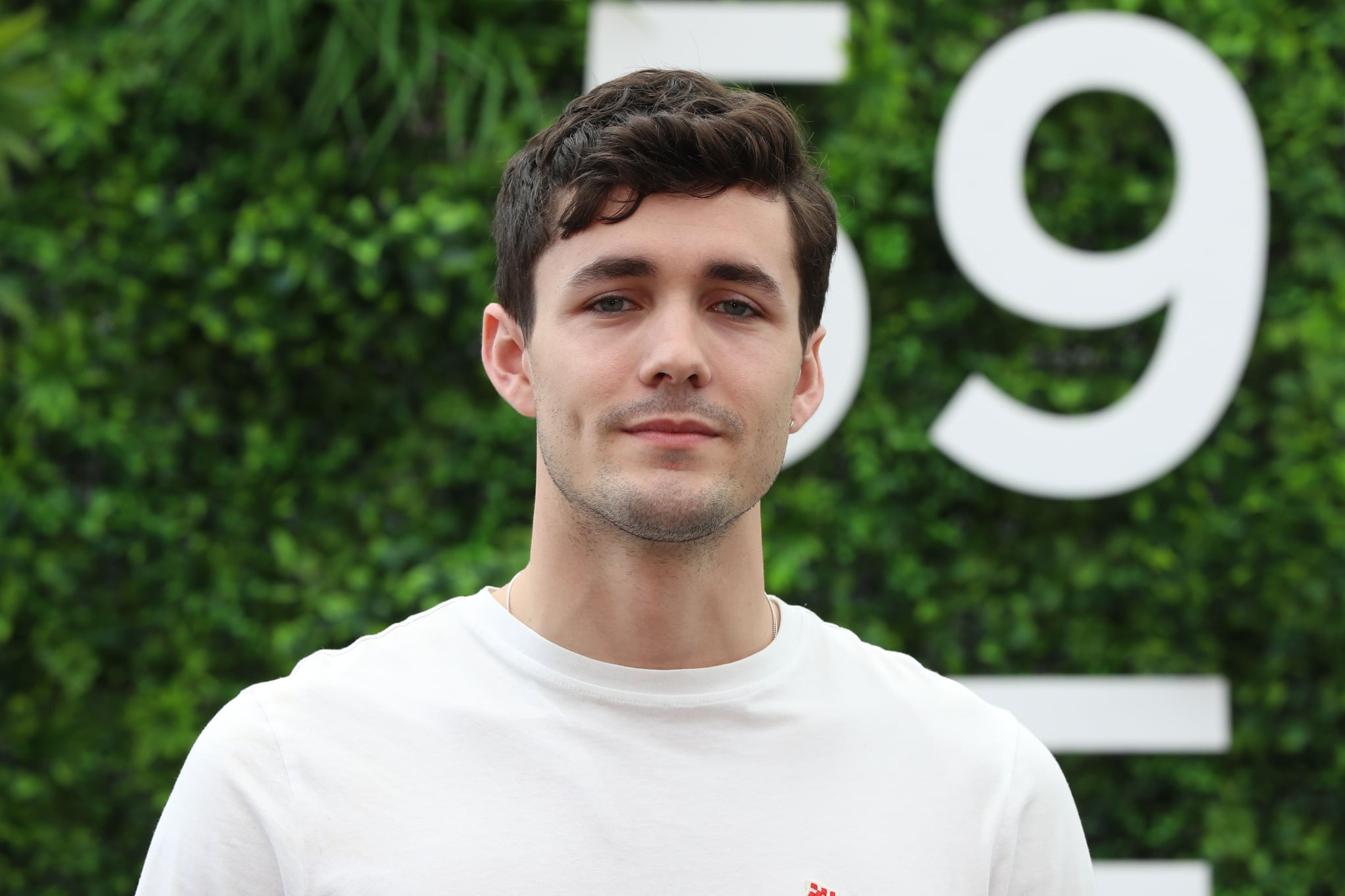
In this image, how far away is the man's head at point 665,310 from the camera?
4.91 ft

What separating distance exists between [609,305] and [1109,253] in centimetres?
235

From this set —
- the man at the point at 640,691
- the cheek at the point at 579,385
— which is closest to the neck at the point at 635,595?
the man at the point at 640,691

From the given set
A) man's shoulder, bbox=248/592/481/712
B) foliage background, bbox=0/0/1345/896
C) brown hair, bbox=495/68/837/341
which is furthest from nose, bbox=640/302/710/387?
foliage background, bbox=0/0/1345/896

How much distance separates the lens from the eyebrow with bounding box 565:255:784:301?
4.97 feet

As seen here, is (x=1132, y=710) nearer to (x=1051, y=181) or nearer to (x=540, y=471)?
(x=1051, y=181)

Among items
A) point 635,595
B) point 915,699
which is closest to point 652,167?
point 635,595

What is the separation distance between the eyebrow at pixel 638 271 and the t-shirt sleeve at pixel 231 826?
2.09 ft

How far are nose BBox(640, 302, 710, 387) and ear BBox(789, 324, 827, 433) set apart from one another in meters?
0.26

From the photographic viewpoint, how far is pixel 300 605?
352 cm

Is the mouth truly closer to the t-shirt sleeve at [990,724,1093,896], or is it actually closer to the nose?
the nose

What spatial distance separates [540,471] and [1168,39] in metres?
2.62

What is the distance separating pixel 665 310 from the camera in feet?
4.98

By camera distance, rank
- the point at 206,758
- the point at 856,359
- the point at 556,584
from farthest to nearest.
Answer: the point at 856,359 < the point at 556,584 < the point at 206,758

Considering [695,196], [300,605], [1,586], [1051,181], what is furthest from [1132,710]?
[1,586]
